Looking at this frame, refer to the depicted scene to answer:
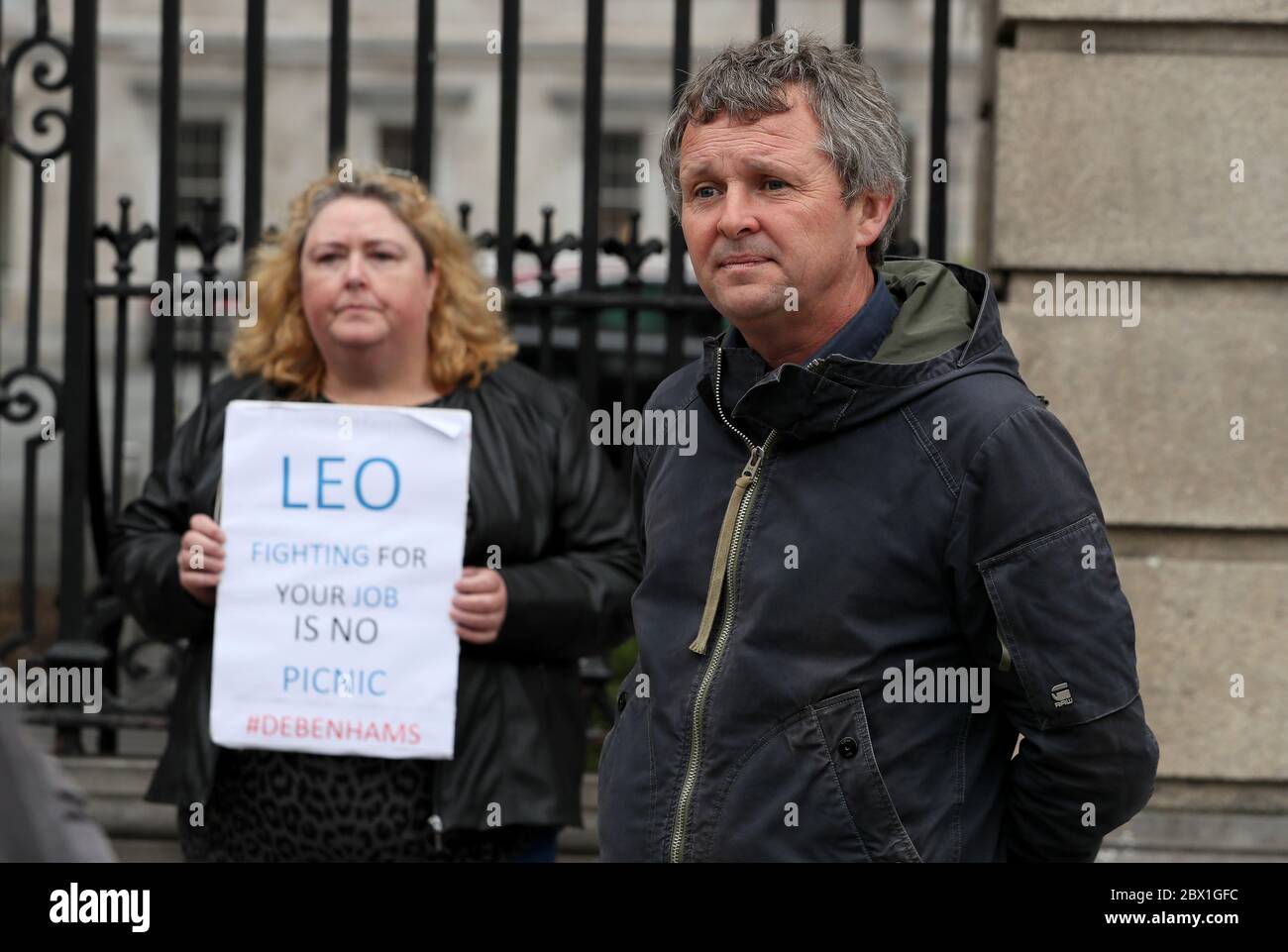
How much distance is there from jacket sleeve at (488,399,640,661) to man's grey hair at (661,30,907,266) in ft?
4.74

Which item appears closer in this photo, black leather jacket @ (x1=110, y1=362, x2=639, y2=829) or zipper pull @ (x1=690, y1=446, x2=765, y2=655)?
zipper pull @ (x1=690, y1=446, x2=765, y2=655)

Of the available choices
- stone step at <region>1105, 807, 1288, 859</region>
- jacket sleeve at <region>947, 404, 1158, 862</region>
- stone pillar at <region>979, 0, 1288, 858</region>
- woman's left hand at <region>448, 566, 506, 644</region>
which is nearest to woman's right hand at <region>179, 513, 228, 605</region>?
woman's left hand at <region>448, 566, 506, 644</region>

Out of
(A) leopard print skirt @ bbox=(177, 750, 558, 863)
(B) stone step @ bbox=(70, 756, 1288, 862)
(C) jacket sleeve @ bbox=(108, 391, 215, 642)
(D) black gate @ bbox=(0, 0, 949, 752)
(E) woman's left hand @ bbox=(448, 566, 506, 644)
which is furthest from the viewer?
(D) black gate @ bbox=(0, 0, 949, 752)

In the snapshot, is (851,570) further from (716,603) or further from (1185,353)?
(1185,353)

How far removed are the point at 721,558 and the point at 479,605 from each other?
132 centimetres

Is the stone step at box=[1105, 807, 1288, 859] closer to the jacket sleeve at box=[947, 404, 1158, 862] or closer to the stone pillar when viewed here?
the stone pillar

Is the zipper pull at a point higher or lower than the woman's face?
lower

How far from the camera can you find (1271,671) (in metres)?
4.54

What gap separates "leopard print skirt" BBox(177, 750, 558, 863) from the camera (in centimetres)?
354

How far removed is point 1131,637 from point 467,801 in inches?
66.3

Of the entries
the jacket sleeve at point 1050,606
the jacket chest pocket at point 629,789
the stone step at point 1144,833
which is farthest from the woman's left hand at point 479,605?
the jacket sleeve at point 1050,606

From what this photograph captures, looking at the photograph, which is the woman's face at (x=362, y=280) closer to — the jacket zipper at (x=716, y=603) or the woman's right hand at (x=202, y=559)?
the woman's right hand at (x=202, y=559)
